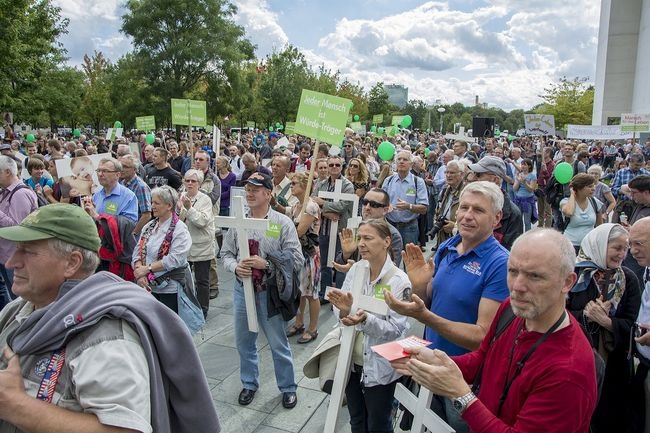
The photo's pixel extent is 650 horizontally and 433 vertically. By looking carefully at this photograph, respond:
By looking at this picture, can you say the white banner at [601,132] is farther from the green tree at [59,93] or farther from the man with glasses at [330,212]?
the green tree at [59,93]

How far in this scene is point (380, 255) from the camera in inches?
127

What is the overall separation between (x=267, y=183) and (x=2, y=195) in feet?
10.3

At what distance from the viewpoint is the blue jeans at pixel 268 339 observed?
4.12m

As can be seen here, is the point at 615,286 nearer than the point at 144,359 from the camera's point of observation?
No

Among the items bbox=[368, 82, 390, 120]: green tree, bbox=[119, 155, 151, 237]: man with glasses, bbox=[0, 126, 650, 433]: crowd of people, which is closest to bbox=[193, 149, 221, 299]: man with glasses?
bbox=[0, 126, 650, 433]: crowd of people

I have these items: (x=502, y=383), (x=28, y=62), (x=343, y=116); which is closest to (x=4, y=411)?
(x=502, y=383)

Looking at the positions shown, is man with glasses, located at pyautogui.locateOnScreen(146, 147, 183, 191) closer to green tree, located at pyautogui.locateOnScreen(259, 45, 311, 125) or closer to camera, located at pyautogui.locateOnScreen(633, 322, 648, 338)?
camera, located at pyautogui.locateOnScreen(633, 322, 648, 338)

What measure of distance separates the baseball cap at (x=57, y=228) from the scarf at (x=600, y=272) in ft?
9.96

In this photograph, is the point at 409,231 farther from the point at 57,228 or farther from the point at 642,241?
the point at 57,228

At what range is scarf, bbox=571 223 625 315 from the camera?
317cm

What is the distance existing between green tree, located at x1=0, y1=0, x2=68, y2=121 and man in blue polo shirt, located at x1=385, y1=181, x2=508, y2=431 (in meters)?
14.5

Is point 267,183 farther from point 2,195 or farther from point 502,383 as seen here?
point 2,195

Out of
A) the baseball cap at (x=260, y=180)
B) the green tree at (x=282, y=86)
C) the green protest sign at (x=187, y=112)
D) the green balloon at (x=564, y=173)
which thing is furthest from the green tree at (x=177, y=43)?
the baseball cap at (x=260, y=180)

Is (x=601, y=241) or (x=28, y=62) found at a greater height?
(x=28, y=62)
